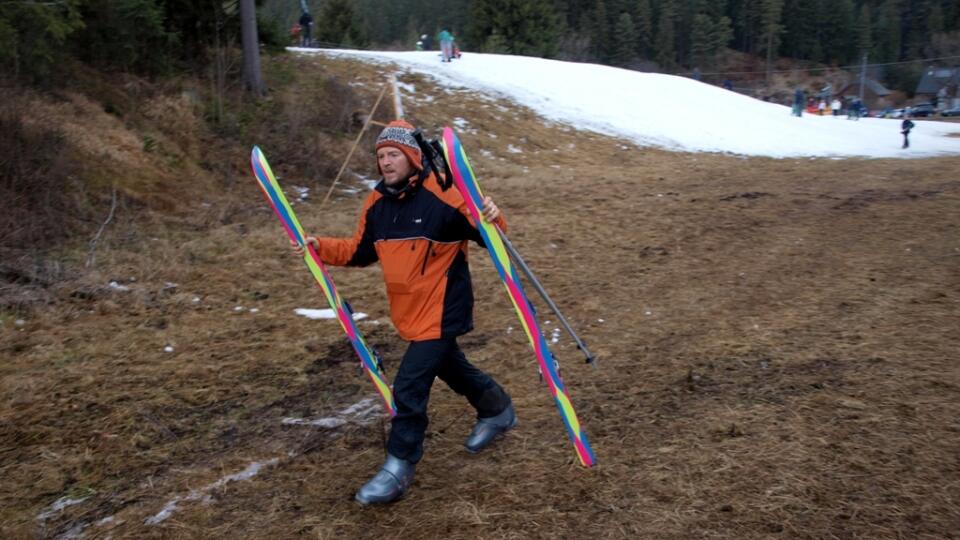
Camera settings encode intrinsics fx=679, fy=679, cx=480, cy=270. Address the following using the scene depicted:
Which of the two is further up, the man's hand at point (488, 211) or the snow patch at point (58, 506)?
the man's hand at point (488, 211)

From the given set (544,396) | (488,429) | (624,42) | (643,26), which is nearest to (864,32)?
(643,26)

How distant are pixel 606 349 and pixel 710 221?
5.35m

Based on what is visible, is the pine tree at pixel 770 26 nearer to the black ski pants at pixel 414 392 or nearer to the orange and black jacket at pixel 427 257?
the orange and black jacket at pixel 427 257

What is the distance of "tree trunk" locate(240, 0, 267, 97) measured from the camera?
47.1 feet

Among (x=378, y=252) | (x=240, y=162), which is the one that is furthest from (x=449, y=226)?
(x=240, y=162)

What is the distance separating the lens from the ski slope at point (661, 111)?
2112cm

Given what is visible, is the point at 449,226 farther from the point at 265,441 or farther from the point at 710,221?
the point at 710,221

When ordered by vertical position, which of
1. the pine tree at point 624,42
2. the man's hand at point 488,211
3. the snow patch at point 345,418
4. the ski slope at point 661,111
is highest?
the pine tree at point 624,42

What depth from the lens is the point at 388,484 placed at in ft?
11.7

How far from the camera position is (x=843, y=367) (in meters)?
4.93

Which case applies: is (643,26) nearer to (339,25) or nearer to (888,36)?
(888,36)

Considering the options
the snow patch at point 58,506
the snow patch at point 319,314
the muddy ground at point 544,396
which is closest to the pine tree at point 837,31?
the muddy ground at point 544,396

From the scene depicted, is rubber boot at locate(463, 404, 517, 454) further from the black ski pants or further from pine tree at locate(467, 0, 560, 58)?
pine tree at locate(467, 0, 560, 58)

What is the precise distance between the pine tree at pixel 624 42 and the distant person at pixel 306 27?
56118mm
